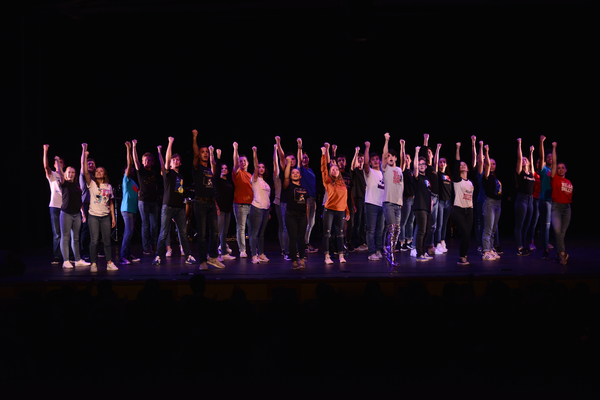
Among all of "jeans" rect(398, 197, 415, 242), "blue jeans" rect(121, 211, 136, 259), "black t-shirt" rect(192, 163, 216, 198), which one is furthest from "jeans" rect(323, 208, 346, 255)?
"blue jeans" rect(121, 211, 136, 259)

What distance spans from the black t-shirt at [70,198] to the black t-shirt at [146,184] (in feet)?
2.59

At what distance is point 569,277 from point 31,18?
9.46 meters

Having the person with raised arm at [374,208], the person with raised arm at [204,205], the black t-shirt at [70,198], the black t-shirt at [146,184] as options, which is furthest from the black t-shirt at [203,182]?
the person with raised arm at [374,208]

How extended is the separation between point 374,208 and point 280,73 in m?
3.78

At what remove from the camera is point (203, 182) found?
18.2 feet

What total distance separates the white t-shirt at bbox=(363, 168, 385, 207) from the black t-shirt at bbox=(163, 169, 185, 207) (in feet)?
8.28

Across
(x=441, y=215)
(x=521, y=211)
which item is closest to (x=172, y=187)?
(x=441, y=215)

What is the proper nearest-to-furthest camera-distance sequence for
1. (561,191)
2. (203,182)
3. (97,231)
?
(203,182)
(97,231)
(561,191)

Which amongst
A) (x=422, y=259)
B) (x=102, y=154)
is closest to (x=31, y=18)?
(x=102, y=154)

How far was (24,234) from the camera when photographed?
26.6 feet

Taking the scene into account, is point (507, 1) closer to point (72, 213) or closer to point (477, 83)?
point (477, 83)

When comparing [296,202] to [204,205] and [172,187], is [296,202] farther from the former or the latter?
[172,187]

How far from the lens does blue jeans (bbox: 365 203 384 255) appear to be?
252 inches

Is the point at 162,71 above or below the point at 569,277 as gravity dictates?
above
